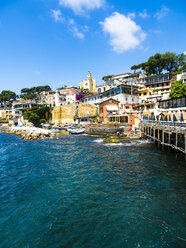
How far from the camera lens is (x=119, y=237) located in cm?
797

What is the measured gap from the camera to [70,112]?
279 feet

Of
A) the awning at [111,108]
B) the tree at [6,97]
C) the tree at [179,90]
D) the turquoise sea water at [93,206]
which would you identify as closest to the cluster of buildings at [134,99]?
the awning at [111,108]

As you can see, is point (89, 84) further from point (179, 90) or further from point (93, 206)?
point (93, 206)

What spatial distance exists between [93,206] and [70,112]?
7661 centimetres

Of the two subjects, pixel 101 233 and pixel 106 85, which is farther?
pixel 106 85

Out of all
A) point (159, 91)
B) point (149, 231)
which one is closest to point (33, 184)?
point (149, 231)

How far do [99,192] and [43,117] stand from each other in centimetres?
7996

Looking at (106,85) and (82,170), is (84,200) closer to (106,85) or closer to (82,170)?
(82,170)

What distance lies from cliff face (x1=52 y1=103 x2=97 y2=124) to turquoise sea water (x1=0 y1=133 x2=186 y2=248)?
206ft

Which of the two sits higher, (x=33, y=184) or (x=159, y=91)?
(x=159, y=91)

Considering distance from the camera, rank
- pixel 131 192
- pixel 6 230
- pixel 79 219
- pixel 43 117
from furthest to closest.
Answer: pixel 43 117, pixel 131 192, pixel 79 219, pixel 6 230

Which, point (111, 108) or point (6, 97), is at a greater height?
point (6, 97)

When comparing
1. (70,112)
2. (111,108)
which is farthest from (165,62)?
(70,112)

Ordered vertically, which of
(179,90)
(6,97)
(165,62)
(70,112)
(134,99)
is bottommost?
(70,112)
